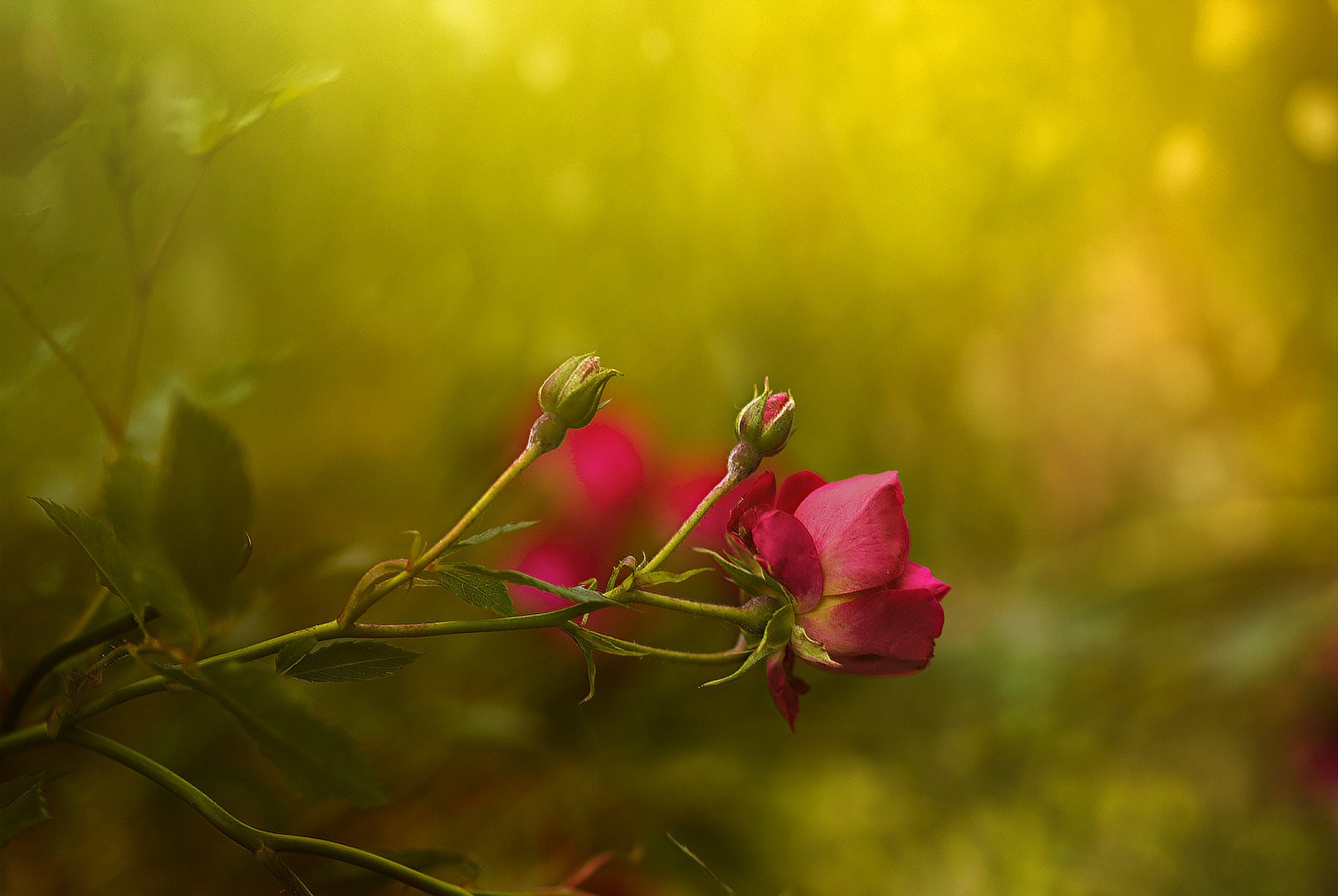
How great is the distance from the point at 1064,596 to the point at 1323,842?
0.16 metres

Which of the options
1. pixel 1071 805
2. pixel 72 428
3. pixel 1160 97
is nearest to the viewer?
pixel 72 428

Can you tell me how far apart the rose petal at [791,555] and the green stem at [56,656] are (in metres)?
A: 0.08

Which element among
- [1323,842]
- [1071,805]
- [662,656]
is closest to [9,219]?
[662,656]

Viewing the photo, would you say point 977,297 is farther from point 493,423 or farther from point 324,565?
point 324,565

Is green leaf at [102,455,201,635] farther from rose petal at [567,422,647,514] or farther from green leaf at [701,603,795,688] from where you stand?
rose petal at [567,422,647,514]

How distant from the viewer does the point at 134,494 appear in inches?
4.3

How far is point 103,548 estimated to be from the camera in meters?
0.12

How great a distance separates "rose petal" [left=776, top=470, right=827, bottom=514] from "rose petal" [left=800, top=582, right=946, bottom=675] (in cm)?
2

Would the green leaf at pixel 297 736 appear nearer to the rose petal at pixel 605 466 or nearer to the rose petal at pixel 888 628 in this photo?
the rose petal at pixel 888 628

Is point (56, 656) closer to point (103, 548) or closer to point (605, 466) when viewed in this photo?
point (103, 548)

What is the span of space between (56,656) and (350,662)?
50 millimetres

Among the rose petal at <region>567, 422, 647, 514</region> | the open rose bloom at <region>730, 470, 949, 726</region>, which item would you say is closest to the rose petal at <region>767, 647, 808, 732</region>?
the open rose bloom at <region>730, 470, 949, 726</region>

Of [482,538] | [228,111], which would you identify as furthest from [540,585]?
[228,111]

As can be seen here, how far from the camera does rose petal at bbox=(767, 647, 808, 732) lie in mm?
153
